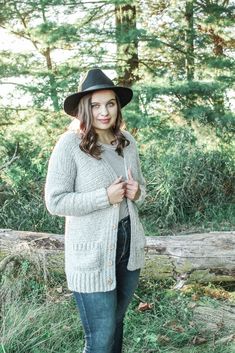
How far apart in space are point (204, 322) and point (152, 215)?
337cm

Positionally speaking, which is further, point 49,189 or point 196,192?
point 196,192

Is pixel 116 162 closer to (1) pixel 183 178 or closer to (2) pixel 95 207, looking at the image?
(2) pixel 95 207

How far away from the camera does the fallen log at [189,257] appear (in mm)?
4301

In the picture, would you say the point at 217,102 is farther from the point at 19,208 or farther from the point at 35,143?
the point at 19,208

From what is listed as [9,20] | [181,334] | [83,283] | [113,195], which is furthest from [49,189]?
[9,20]

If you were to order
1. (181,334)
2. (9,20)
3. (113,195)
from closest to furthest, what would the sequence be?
(113,195) < (181,334) < (9,20)

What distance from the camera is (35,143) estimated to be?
7566mm

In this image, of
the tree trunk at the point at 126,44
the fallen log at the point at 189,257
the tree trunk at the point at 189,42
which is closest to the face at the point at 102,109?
the fallen log at the point at 189,257

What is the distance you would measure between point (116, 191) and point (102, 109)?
0.40 meters

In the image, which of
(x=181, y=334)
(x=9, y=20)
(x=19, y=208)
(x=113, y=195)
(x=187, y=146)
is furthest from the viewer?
(x=9, y=20)

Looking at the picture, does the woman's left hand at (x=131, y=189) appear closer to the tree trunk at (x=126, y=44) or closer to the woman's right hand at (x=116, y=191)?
the woman's right hand at (x=116, y=191)

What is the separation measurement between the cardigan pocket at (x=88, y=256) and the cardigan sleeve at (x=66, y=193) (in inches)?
5.8

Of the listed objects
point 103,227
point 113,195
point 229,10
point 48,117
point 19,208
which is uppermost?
point 229,10

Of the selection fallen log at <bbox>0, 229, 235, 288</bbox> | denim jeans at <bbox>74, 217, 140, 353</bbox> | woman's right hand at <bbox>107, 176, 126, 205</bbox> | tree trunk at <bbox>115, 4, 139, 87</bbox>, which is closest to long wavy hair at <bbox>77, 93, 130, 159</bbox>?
woman's right hand at <bbox>107, 176, 126, 205</bbox>
